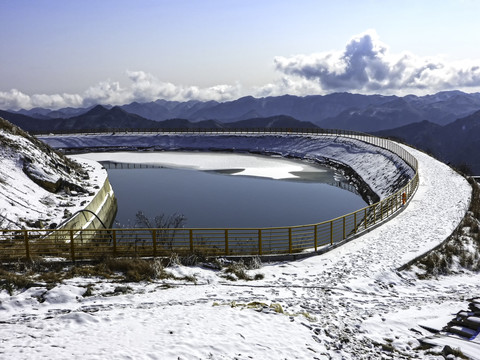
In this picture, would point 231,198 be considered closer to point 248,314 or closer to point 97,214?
point 97,214

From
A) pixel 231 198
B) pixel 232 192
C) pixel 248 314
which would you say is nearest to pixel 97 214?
pixel 231 198

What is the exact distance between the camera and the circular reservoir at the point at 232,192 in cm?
3088

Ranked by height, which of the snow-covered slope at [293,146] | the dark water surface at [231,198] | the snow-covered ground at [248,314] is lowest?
the dark water surface at [231,198]

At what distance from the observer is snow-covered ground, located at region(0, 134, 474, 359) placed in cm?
908

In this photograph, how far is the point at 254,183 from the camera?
46.0 meters

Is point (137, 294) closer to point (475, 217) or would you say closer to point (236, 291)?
point (236, 291)

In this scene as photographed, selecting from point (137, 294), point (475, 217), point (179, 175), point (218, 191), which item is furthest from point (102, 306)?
point (179, 175)

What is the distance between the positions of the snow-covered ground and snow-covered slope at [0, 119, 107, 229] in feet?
44.3

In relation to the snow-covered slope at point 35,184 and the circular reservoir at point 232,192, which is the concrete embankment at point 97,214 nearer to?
the snow-covered slope at point 35,184

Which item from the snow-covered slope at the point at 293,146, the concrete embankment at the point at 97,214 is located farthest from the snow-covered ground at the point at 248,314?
the snow-covered slope at the point at 293,146

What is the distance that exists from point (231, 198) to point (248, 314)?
26.7 metres

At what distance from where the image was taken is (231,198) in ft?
124

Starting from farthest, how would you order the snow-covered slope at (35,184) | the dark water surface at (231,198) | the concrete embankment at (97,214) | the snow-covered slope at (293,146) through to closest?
the snow-covered slope at (293,146), the dark water surface at (231,198), the concrete embankment at (97,214), the snow-covered slope at (35,184)

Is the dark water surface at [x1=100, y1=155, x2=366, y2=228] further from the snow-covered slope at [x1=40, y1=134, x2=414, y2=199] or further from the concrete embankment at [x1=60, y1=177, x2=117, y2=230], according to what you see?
the snow-covered slope at [x1=40, y1=134, x2=414, y2=199]
